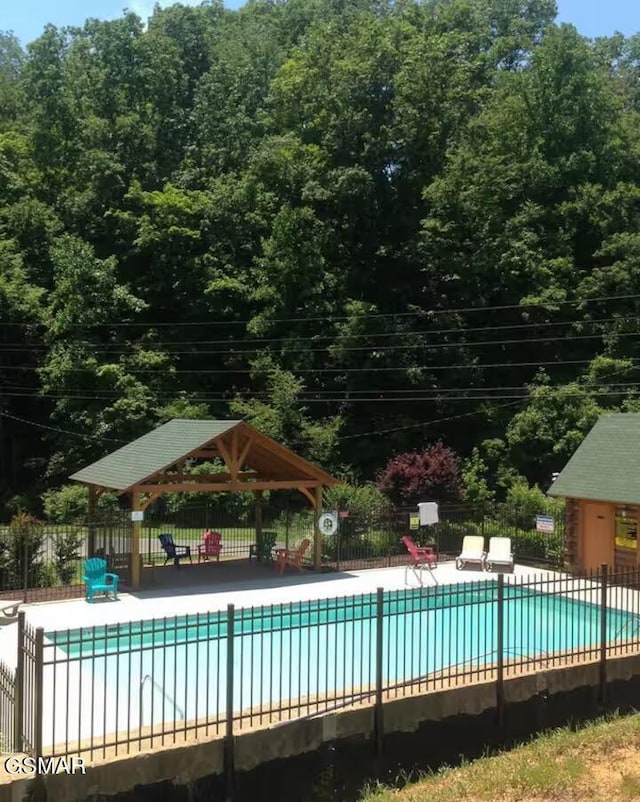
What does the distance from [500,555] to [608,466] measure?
12.1 ft

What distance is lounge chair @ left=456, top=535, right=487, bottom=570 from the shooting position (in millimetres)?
21094

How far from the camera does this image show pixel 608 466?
20.1 meters

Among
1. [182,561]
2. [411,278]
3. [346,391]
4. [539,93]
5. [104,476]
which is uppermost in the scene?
[539,93]

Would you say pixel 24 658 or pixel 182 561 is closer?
pixel 24 658

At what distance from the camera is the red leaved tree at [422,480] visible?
2586cm

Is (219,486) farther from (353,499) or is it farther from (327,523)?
(353,499)

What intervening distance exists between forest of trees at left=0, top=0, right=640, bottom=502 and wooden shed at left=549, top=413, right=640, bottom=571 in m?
11.8

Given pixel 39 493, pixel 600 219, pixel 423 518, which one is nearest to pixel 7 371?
pixel 39 493

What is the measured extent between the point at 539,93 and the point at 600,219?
897 cm

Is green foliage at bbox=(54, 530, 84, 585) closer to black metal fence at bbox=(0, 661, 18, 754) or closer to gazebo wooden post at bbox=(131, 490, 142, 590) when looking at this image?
gazebo wooden post at bbox=(131, 490, 142, 590)

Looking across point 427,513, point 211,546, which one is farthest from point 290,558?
point 427,513

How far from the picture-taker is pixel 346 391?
126 ft

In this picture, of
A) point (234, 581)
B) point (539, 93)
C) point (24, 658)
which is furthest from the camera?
point (539, 93)

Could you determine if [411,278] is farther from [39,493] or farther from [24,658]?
[24,658]
